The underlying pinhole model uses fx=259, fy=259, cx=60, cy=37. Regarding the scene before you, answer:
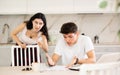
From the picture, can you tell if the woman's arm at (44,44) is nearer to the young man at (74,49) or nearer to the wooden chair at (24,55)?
the wooden chair at (24,55)

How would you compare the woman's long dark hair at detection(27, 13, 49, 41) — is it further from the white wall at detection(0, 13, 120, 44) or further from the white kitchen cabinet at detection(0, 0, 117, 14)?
the white wall at detection(0, 13, 120, 44)

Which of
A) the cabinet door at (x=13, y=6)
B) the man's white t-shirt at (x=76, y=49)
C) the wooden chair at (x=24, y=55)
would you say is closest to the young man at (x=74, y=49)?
the man's white t-shirt at (x=76, y=49)

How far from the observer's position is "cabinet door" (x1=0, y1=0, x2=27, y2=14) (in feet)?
14.0

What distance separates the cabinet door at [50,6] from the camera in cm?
429

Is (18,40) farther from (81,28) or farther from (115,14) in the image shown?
(115,14)

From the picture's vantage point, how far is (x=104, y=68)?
1.74 m

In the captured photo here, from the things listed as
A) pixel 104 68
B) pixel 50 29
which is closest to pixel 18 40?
pixel 50 29

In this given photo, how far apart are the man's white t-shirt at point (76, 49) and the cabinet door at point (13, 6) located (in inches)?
63.4

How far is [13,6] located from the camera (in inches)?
169

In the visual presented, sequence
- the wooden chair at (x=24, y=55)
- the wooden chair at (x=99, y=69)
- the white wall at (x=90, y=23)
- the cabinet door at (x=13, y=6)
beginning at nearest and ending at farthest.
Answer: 1. the wooden chair at (x=99, y=69)
2. the wooden chair at (x=24, y=55)
3. the cabinet door at (x=13, y=6)
4. the white wall at (x=90, y=23)

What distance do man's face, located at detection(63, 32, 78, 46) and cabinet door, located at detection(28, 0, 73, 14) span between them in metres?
1.53

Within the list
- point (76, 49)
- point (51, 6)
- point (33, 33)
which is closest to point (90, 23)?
point (51, 6)

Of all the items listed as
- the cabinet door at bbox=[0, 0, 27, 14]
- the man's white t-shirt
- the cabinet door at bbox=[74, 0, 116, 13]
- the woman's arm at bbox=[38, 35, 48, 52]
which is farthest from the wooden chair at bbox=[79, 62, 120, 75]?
the cabinet door at bbox=[0, 0, 27, 14]

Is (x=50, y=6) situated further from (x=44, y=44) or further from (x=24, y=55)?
(x=24, y=55)
